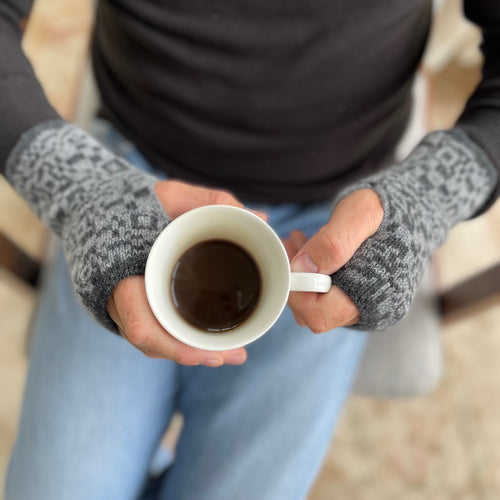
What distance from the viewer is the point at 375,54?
0.62 m

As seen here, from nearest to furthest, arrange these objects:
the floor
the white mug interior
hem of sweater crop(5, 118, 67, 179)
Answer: the white mug interior, hem of sweater crop(5, 118, 67, 179), the floor

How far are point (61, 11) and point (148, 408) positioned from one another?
1.37 meters

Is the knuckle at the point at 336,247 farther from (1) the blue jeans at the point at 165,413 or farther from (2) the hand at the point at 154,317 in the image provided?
(1) the blue jeans at the point at 165,413

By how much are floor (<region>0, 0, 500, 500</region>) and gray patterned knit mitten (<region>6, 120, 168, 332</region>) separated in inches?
21.5

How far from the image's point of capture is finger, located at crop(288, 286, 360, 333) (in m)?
0.48

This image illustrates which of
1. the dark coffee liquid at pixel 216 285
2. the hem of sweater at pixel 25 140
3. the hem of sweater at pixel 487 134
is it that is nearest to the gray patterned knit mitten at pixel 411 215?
Result: the hem of sweater at pixel 487 134

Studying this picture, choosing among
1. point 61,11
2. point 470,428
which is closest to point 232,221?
point 470,428

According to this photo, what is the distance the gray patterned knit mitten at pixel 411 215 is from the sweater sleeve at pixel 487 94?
0.02 metres

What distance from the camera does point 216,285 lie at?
55 centimetres

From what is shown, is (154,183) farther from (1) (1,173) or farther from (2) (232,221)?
(1) (1,173)

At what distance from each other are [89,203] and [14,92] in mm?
203

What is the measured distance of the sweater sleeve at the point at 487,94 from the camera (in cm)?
58

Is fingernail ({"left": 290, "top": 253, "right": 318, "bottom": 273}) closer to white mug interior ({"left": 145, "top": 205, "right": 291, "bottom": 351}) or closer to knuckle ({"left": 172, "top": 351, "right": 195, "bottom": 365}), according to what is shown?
white mug interior ({"left": 145, "top": 205, "right": 291, "bottom": 351})

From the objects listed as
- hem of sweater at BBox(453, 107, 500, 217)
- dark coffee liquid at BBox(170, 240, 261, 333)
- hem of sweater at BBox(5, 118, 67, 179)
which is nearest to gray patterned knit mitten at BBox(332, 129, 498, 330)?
hem of sweater at BBox(453, 107, 500, 217)
